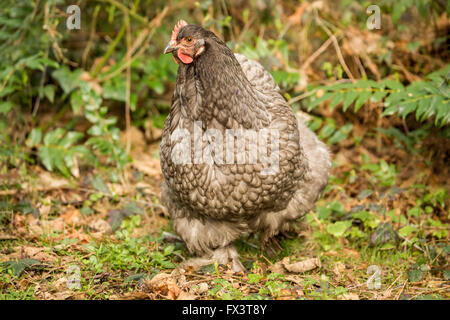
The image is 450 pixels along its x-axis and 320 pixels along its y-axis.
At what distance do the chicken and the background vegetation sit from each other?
19.5 inches

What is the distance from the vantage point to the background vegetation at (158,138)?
3.22m

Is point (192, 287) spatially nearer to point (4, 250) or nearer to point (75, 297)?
point (75, 297)

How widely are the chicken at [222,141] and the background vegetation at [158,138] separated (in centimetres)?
49

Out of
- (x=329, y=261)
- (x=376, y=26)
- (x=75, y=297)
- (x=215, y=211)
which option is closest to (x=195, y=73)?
(x=215, y=211)

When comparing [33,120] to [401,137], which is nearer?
[401,137]

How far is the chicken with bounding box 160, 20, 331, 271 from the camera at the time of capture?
3.05 m

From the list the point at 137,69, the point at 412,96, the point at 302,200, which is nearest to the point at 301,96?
the point at 412,96

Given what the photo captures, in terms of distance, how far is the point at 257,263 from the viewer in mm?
3541

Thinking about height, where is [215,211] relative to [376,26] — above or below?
below
